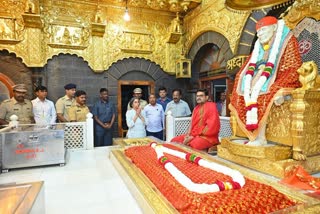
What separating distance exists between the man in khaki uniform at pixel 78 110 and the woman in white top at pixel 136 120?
0.99 meters

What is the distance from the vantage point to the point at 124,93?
661cm

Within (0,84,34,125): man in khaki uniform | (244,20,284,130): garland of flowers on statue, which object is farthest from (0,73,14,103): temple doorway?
(244,20,284,130): garland of flowers on statue

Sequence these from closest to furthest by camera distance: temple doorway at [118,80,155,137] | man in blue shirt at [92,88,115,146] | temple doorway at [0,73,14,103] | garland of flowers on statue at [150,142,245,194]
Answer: garland of flowers on statue at [150,142,245,194]
man in blue shirt at [92,88,115,146]
temple doorway at [0,73,14,103]
temple doorway at [118,80,155,137]

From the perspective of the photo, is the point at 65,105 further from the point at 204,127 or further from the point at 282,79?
the point at 282,79

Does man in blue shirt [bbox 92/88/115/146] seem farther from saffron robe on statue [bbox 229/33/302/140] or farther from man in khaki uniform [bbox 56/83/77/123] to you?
saffron robe on statue [bbox 229/33/302/140]

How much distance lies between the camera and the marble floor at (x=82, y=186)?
1952 millimetres

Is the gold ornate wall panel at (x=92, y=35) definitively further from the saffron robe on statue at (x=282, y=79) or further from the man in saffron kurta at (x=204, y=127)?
the saffron robe on statue at (x=282, y=79)

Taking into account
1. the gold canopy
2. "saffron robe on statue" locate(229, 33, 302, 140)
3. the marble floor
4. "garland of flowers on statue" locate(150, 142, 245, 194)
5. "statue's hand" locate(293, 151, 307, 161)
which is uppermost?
the gold canopy

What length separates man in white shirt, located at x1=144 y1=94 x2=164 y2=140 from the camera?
186 inches

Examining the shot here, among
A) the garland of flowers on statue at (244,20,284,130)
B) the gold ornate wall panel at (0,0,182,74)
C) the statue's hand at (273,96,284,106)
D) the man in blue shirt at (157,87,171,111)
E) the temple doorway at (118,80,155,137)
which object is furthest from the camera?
Result: the temple doorway at (118,80,155,137)

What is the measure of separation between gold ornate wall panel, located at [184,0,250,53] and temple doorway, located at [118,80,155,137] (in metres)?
1.74

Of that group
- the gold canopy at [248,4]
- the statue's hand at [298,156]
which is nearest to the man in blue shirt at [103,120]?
the gold canopy at [248,4]

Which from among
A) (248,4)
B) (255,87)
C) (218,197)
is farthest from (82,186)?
(248,4)

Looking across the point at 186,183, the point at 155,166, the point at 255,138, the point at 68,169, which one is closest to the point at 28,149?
the point at 68,169
